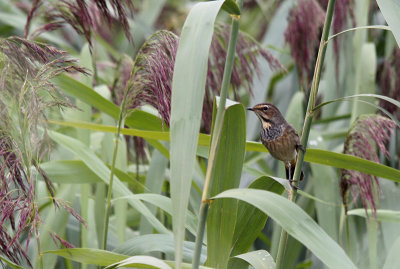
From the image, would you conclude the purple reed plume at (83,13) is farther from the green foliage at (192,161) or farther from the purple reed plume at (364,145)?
the purple reed plume at (364,145)

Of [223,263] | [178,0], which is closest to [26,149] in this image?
[223,263]

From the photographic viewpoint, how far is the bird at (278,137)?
4.77ft

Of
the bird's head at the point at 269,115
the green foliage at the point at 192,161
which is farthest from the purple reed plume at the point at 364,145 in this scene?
the bird's head at the point at 269,115

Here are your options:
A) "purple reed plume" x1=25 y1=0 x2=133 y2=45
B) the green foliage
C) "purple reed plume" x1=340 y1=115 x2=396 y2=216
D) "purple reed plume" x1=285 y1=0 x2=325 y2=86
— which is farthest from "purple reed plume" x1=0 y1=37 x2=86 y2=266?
"purple reed plume" x1=285 y1=0 x2=325 y2=86

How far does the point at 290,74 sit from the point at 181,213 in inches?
77.0

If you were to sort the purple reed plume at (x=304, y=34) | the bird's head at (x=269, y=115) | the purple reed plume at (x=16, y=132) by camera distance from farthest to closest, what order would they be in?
1. the purple reed plume at (x=304, y=34)
2. the bird's head at (x=269, y=115)
3. the purple reed plume at (x=16, y=132)

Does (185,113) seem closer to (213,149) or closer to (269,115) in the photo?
(213,149)

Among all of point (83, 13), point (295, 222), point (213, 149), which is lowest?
point (295, 222)

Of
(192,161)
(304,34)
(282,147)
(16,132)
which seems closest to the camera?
(192,161)

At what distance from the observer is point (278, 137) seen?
150 cm

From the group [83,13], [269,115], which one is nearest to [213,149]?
[269,115]

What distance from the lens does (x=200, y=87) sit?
0.94m

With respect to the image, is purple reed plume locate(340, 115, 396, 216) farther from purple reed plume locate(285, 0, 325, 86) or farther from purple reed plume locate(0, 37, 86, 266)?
purple reed plume locate(0, 37, 86, 266)

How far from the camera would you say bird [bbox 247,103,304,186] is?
1454mm
